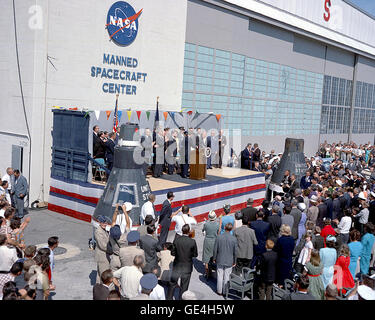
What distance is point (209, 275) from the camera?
30.8 feet

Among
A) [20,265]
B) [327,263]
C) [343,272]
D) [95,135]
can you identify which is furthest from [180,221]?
[95,135]

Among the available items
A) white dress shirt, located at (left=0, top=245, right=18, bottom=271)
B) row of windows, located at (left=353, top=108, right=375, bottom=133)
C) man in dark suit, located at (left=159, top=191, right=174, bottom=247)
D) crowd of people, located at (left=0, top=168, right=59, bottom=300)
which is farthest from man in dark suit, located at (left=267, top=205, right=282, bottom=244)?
row of windows, located at (left=353, top=108, right=375, bottom=133)

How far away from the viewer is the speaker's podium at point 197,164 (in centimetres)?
1491

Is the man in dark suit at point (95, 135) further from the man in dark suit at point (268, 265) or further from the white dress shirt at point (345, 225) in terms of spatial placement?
the white dress shirt at point (345, 225)

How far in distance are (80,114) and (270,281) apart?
8.69 meters

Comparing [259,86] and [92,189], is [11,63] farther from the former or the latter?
[259,86]

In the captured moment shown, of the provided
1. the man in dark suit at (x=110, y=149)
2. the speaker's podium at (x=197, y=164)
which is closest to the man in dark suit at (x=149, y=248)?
the man in dark suit at (x=110, y=149)

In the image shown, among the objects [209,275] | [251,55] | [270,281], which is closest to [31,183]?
[209,275]

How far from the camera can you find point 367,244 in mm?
8859

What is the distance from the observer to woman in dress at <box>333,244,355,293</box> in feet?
Result: 25.1

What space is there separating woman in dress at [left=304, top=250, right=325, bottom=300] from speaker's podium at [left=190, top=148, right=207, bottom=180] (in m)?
8.06

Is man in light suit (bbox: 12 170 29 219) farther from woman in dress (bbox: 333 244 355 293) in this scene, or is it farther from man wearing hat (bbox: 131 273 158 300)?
woman in dress (bbox: 333 244 355 293)

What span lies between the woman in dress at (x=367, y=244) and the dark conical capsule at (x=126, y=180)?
5599 millimetres

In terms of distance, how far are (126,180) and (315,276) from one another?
5674mm
